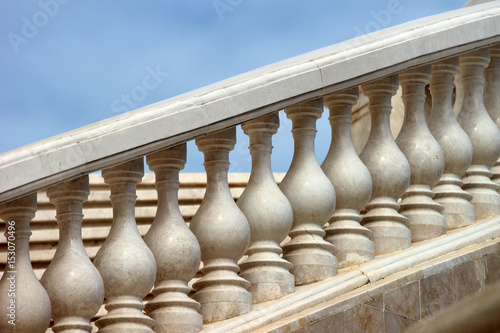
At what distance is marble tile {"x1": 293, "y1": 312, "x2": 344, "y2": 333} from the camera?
310cm

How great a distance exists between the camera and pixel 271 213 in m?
3.35

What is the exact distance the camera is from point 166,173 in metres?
3.26

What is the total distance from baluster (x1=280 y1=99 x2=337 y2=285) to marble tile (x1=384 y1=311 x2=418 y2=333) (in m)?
0.32

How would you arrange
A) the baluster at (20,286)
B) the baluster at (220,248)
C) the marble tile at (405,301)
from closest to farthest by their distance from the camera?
the baluster at (20,286), the baluster at (220,248), the marble tile at (405,301)

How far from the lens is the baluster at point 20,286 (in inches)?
110

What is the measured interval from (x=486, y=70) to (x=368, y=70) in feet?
3.26

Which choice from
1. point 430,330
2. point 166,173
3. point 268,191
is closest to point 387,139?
point 268,191

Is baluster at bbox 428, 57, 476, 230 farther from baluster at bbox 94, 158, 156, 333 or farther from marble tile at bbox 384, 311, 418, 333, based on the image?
baluster at bbox 94, 158, 156, 333

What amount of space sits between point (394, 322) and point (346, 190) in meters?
0.63

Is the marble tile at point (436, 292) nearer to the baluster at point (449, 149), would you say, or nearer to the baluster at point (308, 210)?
the baluster at point (308, 210)

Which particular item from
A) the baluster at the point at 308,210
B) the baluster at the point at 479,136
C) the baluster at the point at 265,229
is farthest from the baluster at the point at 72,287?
the baluster at the point at 479,136

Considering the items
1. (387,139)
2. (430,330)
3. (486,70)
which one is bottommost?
(430,330)

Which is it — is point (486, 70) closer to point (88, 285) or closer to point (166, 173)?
point (166, 173)

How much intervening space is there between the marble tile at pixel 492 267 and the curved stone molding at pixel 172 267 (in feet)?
4.51
